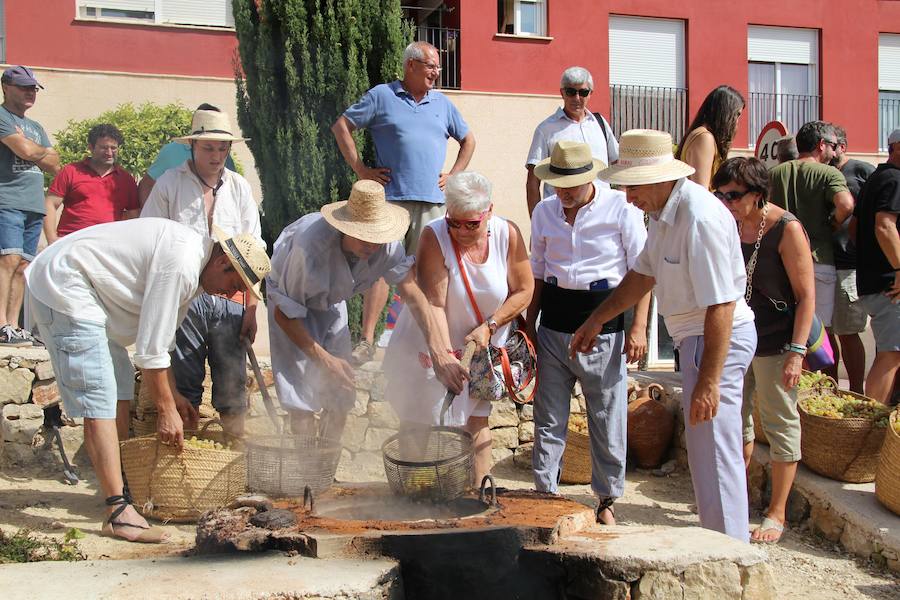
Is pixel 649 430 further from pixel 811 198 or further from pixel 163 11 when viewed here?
pixel 163 11

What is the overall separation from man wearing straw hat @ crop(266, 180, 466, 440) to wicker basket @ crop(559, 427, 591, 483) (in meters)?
1.94

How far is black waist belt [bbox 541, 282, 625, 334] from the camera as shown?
4.91 m

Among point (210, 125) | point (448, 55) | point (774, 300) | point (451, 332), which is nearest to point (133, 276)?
point (210, 125)

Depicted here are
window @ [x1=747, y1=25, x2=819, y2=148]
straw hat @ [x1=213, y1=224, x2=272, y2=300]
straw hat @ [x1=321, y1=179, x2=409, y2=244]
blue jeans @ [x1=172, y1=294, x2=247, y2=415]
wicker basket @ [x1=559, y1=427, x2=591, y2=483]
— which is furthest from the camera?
window @ [x1=747, y1=25, x2=819, y2=148]

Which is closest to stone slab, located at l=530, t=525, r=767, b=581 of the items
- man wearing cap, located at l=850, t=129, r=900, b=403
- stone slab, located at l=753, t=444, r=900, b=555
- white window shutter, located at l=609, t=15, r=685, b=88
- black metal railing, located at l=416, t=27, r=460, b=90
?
stone slab, located at l=753, t=444, r=900, b=555

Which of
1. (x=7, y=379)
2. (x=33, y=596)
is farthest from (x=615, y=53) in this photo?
(x=33, y=596)

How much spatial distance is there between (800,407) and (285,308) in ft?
10.6

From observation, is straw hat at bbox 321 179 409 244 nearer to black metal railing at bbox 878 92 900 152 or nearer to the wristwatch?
the wristwatch

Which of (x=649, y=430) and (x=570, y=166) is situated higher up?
(x=570, y=166)

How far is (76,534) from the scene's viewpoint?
4684 mm

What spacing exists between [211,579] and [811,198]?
4.94 metres

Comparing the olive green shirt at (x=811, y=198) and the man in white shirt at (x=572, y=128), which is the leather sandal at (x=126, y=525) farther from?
the olive green shirt at (x=811, y=198)

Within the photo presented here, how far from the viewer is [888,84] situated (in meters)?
17.4

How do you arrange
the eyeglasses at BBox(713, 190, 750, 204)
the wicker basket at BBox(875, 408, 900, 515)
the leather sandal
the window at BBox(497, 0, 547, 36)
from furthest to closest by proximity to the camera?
1. the window at BBox(497, 0, 547, 36)
2. the wicker basket at BBox(875, 408, 900, 515)
3. the eyeglasses at BBox(713, 190, 750, 204)
4. the leather sandal
